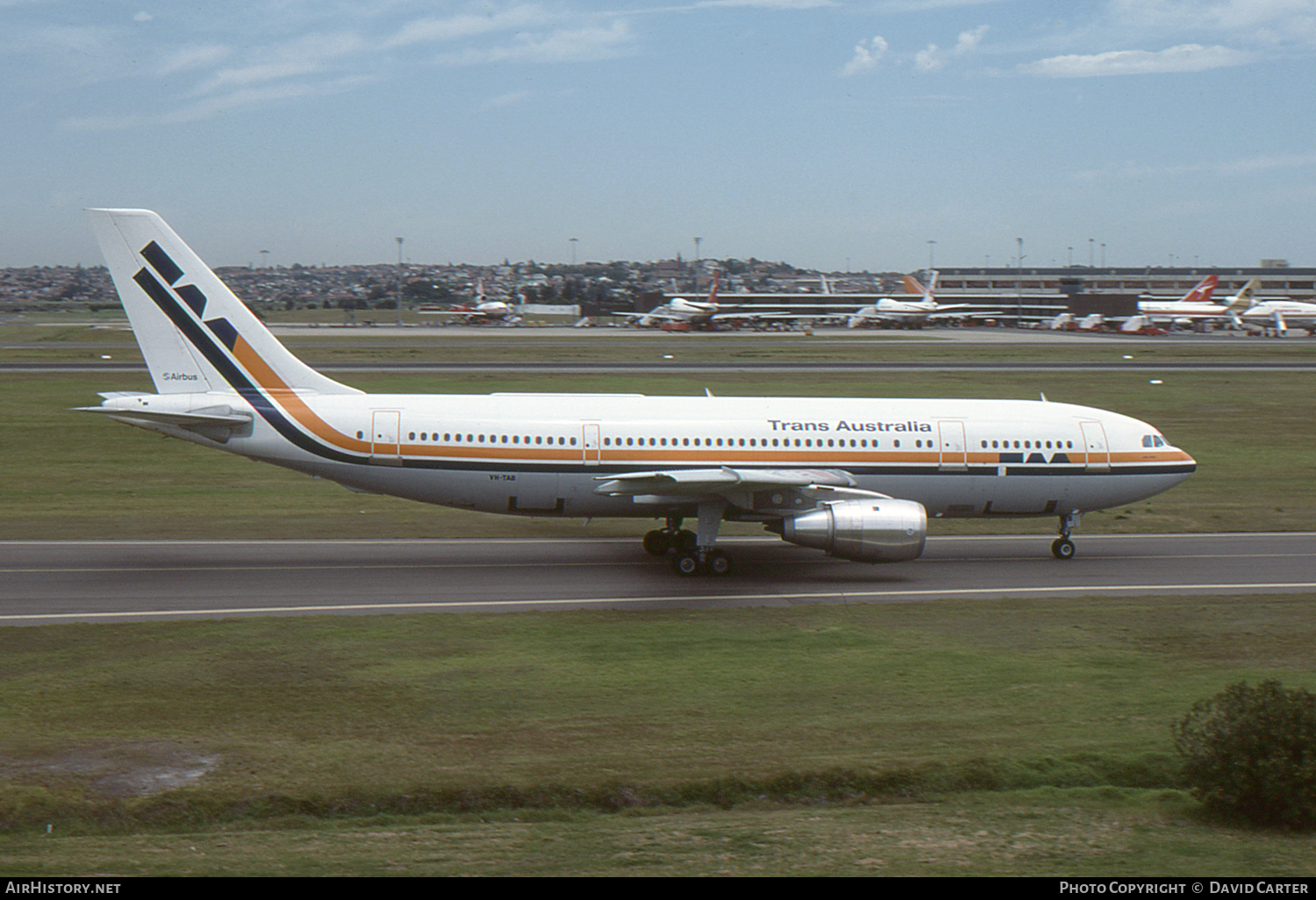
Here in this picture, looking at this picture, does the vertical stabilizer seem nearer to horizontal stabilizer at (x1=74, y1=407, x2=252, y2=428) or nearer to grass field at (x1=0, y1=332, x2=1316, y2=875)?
horizontal stabilizer at (x1=74, y1=407, x2=252, y2=428)

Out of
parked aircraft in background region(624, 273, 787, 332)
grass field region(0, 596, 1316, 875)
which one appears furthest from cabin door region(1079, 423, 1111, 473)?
parked aircraft in background region(624, 273, 787, 332)

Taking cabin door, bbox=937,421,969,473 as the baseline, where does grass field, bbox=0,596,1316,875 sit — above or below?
below

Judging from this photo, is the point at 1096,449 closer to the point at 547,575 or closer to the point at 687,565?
the point at 687,565

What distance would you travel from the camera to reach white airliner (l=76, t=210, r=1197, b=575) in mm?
28797

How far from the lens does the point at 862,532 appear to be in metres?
27.9

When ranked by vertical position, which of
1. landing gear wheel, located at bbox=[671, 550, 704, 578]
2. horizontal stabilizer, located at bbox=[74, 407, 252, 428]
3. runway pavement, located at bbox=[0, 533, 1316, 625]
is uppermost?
horizontal stabilizer, located at bbox=[74, 407, 252, 428]

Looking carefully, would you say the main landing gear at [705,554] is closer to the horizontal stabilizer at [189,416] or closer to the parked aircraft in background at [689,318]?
the horizontal stabilizer at [189,416]

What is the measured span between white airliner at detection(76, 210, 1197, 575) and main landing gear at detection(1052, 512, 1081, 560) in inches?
69.7

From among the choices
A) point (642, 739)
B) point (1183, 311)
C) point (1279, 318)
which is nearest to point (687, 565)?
point (642, 739)

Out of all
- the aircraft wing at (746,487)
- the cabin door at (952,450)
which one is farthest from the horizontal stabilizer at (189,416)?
the cabin door at (952,450)

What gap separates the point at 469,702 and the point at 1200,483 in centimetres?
3466

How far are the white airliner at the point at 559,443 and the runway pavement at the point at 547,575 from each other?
1.53 meters

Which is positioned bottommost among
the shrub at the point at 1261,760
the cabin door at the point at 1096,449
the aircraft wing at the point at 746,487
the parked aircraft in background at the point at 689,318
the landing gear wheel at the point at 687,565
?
the landing gear wheel at the point at 687,565

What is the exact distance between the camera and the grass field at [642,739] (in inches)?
499
